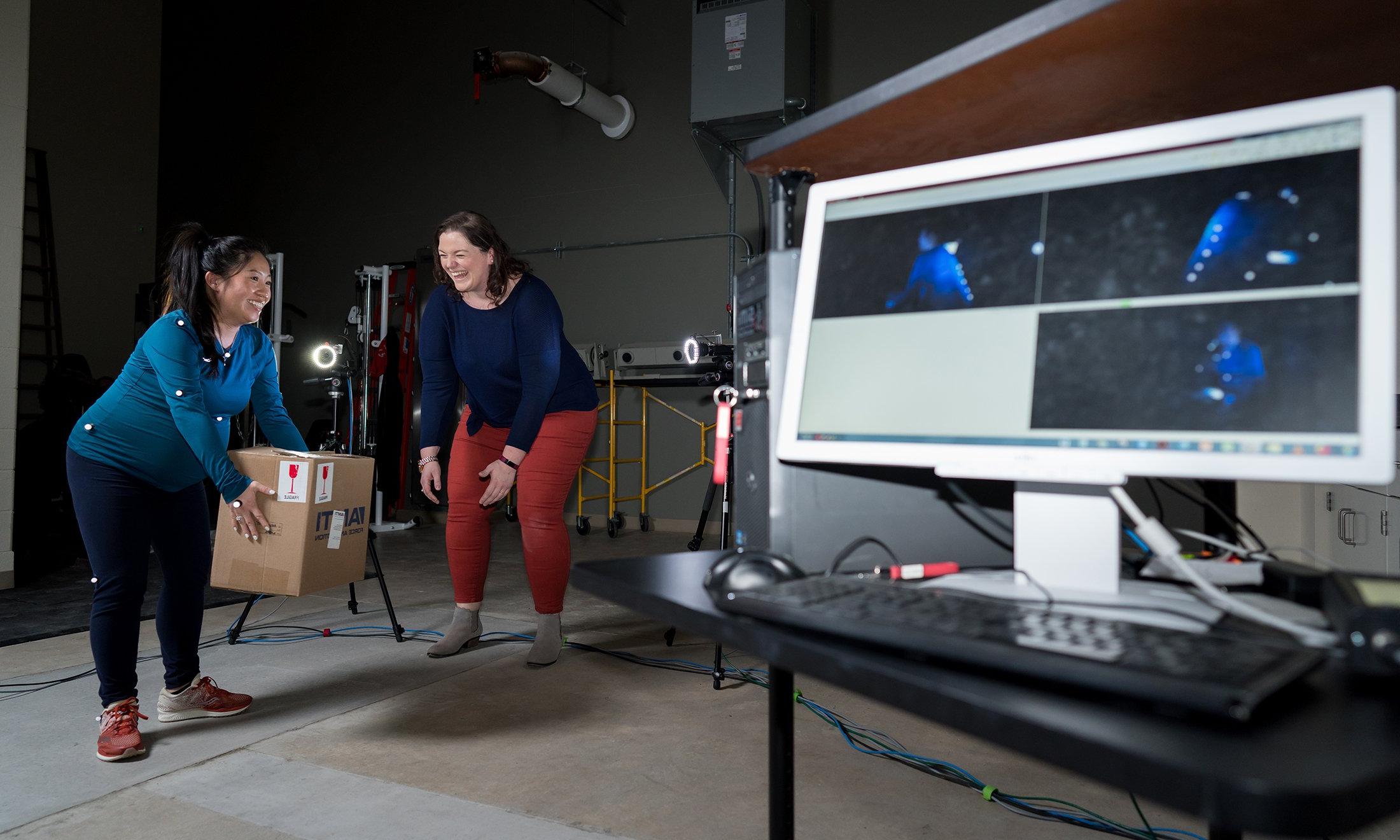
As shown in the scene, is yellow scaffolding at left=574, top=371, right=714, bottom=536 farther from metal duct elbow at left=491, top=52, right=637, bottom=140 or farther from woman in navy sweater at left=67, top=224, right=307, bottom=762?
woman in navy sweater at left=67, top=224, right=307, bottom=762

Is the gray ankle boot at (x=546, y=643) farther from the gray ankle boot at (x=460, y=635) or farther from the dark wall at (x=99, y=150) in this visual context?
the dark wall at (x=99, y=150)

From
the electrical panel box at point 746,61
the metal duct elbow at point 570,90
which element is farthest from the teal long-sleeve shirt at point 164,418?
the metal duct elbow at point 570,90

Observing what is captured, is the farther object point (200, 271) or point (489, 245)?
point (489, 245)

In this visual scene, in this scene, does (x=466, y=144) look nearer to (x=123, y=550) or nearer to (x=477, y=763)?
(x=123, y=550)

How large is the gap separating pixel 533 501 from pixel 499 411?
0.30m

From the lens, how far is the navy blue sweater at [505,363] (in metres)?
2.39

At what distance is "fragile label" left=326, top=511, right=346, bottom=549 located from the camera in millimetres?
2273

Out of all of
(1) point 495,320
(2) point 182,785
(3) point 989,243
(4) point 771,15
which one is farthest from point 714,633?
(4) point 771,15

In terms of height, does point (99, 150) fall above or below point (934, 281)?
above

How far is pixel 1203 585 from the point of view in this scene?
0.65 metres

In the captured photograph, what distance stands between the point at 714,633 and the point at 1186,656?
1.01ft

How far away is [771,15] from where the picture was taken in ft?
14.5

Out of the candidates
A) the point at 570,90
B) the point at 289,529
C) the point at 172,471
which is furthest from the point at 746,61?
the point at 172,471

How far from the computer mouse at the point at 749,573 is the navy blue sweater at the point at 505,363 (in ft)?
5.61
